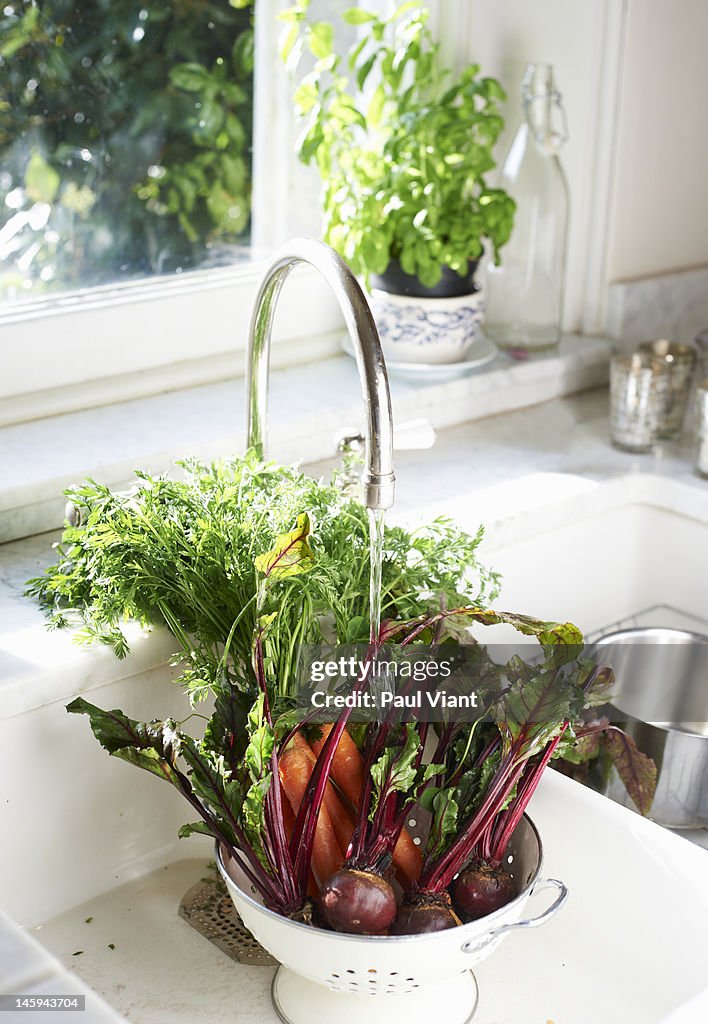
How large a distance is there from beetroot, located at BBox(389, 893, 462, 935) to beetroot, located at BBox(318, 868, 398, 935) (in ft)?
0.05

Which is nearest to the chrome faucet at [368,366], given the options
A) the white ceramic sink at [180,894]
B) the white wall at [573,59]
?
the white ceramic sink at [180,894]

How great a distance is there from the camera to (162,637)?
1.00 metres

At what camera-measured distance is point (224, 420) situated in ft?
4.46

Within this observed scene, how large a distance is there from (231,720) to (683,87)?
49.6 inches

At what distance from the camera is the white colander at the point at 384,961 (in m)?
0.76

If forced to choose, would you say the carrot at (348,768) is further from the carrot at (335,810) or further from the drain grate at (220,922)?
the drain grate at (220,922)

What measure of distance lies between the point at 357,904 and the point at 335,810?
0.12 meters

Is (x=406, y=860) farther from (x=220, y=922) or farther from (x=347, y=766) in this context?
(x=220, y=922)

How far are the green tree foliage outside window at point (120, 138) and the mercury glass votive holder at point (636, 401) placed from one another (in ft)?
1.66

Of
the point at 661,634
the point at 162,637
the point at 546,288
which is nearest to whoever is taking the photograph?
the point at 162,637

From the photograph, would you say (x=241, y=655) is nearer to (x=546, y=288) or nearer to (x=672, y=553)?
(x=672, y=553)

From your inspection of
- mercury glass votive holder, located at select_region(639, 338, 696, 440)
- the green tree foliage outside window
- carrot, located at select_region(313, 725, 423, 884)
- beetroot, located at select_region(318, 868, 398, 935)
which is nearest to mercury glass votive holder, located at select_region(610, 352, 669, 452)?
mercury glass votive holder, located at select_region(639, 338, 696, 440)

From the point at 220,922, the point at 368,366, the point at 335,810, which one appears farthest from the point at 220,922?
the point at 368,366

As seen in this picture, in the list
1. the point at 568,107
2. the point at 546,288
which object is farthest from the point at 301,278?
the point at 568,107
